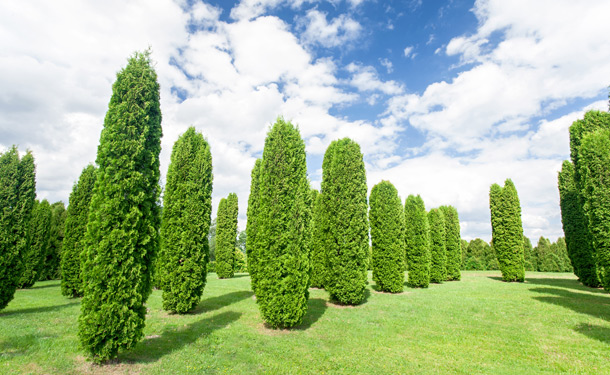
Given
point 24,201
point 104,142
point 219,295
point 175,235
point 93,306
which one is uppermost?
point 104,142

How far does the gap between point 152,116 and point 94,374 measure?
559 cm

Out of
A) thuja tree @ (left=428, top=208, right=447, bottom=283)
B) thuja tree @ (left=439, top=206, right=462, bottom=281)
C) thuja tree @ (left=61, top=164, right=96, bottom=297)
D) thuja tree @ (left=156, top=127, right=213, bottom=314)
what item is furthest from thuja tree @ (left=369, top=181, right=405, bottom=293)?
thuja tree @ (left=61, top=164, right=96, bottom=297)

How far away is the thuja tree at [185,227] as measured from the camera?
32.7 ft

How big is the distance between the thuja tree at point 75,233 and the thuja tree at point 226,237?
1012 centimetres

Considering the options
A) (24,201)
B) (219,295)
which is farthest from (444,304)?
(24,201)

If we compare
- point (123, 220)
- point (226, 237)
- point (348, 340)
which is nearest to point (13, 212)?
point (123, 220)

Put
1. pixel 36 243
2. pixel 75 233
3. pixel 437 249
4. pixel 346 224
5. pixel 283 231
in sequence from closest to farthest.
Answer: pixel 283 231, pixel 346 224, pixel 75 233, pixel 36 243, pixel 437 249

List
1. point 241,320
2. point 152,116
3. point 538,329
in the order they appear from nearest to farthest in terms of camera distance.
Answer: point 152,116 < point 538,329 < point 241,320

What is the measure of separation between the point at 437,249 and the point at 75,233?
22261mm

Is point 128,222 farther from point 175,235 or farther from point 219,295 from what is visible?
point 219,295

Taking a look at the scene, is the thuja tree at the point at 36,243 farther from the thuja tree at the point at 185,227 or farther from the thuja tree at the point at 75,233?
the thuja tree at the point at 185,227

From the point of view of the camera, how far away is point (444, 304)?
39.4ft

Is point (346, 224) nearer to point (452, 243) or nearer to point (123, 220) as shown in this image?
point (123, 220)

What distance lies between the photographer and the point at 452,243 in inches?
893
